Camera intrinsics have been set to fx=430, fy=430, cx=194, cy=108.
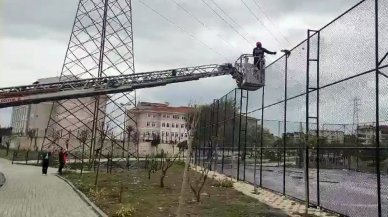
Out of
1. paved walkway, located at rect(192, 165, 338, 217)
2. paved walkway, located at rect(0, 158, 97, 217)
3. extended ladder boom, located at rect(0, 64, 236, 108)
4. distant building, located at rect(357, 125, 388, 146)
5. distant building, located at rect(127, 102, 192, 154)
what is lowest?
paved walkway, located at rect(0, 158, 97, 217)

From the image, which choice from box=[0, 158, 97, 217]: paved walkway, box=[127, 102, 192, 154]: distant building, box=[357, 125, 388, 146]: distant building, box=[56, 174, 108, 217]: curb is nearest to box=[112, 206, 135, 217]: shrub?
box=[56, 174, 108, 217]: curb

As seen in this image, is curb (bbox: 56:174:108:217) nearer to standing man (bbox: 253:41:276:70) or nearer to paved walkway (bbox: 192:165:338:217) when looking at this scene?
paved walkway (bbox: 192:165:338:217)

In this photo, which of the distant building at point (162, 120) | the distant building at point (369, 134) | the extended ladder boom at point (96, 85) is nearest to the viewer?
the distant building at point (369, 134)

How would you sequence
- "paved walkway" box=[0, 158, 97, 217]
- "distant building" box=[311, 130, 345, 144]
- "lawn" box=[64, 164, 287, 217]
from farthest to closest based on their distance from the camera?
"distant building" box=[311, 130, 345, 144], "paved walkway" box=[0, 158, 97, 217], "lawn" box=[64, 164, 287, 217]

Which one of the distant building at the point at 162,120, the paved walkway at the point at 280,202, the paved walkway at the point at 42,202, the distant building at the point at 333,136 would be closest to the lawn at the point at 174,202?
the paved walkway at the point at 280,202

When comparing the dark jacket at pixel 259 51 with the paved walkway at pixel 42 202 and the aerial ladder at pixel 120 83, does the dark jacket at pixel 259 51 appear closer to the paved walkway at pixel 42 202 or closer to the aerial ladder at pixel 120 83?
the aerial ladder at pixel 120 83

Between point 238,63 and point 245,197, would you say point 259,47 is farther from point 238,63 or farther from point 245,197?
point 245,197

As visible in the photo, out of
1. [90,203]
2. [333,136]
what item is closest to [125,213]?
[90,203]

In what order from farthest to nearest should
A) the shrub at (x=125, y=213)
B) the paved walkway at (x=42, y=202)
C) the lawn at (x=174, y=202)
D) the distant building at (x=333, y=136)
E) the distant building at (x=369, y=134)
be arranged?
the distant building at (x=333, y=136), the paved walkway at (x=42, y=202), the lawn at (x=174, y=202), the shrub at (x=125, y=213), the distant building at (x=369, y=134)

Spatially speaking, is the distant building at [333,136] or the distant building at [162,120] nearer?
the distant building at [333,136]

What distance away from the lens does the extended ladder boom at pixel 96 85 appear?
2017 centimetres

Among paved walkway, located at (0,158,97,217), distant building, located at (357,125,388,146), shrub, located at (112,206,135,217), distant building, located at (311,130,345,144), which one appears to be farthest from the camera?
distant building, located at (311,130,345,144)

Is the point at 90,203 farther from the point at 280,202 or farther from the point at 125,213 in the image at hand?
the point at 280,202

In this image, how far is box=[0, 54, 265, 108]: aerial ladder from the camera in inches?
800
